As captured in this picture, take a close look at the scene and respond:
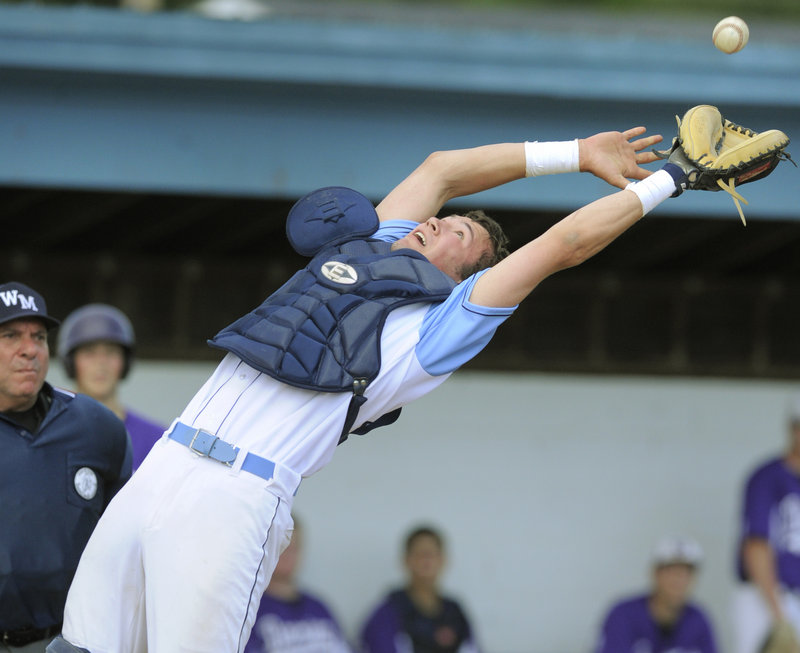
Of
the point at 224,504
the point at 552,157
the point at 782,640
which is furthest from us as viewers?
the point at 782,640

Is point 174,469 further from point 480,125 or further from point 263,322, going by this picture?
point 480,125

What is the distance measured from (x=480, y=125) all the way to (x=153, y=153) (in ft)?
4.53

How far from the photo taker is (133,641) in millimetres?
3418

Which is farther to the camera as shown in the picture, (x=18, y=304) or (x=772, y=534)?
(x=772, y=534)

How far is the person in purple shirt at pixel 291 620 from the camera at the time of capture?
6.45m

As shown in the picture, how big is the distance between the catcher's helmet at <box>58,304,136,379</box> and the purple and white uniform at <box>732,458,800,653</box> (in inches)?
129

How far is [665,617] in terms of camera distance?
6926 mm

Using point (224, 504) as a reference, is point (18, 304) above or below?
above

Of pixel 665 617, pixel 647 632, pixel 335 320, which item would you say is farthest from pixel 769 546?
pixel 335 320

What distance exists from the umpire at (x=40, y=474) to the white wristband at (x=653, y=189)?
1.72 m

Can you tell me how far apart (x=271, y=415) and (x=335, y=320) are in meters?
0.29

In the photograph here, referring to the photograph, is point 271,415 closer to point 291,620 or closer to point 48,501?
point 48,501

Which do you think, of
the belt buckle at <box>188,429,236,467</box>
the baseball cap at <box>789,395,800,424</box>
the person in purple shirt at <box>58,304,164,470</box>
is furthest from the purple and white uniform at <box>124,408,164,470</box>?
the baseball cap at <box>789,395,800,424</box>

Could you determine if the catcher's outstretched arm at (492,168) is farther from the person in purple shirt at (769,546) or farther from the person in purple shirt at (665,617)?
the person in purple shirt at (665,617)
